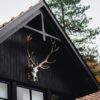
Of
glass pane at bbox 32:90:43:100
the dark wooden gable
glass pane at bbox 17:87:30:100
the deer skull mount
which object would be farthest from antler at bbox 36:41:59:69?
glass pane at bbox 17:87:30:100

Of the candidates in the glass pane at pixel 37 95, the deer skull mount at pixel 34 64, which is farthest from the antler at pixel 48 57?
the glass pane at pixel 37 95

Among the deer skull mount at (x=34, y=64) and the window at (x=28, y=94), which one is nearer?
the window at (x=28, y=94)

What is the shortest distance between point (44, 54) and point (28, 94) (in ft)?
5.42

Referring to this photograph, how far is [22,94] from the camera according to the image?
496 inches

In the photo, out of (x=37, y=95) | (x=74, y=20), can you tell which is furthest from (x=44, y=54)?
(x=74, y=20)

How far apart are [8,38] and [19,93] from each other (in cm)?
173

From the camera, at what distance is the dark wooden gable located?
39.8ft

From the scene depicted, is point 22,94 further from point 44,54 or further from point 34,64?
point 44,54

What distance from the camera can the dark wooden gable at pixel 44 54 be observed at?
1212 centimetres

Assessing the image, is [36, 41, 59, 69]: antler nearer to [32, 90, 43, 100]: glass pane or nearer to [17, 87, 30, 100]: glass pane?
[32, 90, 43, 100]: glass pane

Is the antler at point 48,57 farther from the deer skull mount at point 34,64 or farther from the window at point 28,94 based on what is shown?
the window at point 28,94

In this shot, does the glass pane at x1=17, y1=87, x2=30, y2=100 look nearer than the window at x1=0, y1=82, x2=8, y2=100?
No

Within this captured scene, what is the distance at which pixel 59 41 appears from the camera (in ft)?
45.0

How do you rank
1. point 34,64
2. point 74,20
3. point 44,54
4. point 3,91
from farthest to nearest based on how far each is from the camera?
point 74,20
point 44,54
point 34,64
point 3,91
